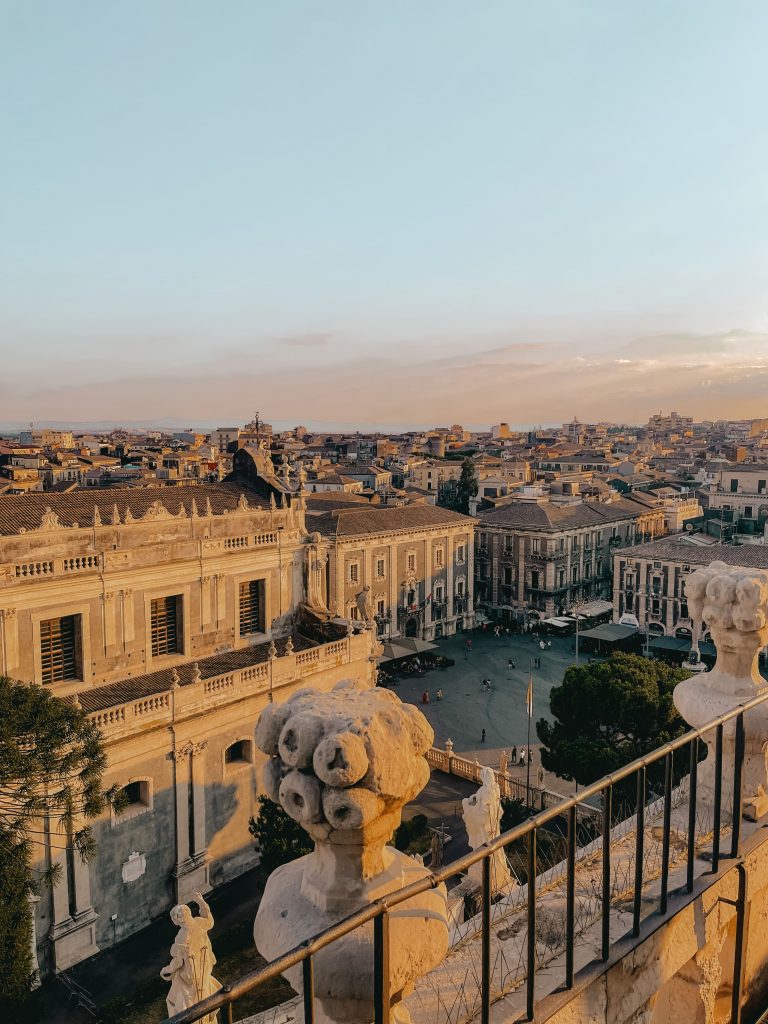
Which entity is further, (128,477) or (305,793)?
(128,477)

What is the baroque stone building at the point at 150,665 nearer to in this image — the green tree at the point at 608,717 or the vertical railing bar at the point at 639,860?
the green tree at the point at 608,717

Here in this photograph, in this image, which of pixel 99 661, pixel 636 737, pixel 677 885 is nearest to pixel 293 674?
pixel 99 661

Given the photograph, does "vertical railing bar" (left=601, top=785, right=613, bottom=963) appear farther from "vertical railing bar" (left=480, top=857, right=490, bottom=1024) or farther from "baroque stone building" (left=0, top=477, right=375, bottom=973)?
"baroque stone building" (left=0, top=477, right=375, bottom=973)

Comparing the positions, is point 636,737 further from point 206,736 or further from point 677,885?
point 677,885

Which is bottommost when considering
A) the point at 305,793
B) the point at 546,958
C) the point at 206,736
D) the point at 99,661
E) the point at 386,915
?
the point at 206,736

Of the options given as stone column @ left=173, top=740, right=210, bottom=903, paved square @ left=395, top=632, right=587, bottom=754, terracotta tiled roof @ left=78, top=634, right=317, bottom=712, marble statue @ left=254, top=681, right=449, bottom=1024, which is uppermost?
marble statue @ left=254, top=681, right=449, bottom=1024

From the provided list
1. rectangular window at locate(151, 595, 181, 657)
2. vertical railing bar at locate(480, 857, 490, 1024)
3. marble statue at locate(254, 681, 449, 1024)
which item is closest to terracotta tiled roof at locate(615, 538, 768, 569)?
rectangular window at locate(151, 595, 181, 657)
